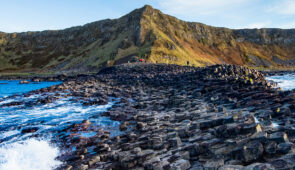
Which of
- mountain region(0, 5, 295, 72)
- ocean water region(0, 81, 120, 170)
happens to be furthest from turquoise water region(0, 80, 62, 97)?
mountain region(0, 5, 295, 72)

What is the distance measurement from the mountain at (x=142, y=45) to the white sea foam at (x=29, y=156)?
66.9 meters

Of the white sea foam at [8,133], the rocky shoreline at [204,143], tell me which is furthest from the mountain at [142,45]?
the rocky shoreline at [204,143]

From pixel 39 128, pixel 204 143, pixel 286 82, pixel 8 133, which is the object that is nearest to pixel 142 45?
pixel 286 82

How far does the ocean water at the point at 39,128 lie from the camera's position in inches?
387

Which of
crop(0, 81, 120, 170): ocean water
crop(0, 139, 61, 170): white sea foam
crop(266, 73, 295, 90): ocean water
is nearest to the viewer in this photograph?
crop(0, 139, 61, 170): white sea foam

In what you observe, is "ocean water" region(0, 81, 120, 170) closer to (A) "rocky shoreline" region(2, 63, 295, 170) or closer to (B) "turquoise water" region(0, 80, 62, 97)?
(A) "rocky shoreline" region(2, 63, 295, 170)

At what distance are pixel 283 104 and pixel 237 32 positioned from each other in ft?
504

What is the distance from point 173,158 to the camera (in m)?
7.61

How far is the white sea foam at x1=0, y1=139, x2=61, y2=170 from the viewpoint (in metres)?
9.27

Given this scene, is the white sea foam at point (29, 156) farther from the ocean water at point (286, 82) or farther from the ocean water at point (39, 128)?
the ocean water at point (286, 82)

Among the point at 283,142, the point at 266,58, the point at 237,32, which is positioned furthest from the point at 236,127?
the point at 237,32

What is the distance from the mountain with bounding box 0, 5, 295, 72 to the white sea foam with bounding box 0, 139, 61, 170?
6692cm

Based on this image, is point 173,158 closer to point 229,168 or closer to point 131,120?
point 229,168

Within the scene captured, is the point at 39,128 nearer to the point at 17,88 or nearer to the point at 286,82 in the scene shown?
the point at 17,88
